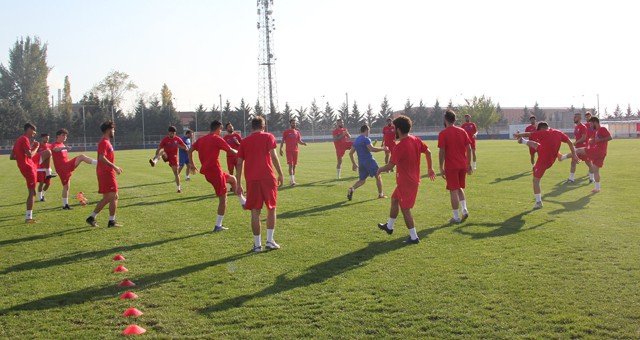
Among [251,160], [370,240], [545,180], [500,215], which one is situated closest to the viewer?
[251,160]

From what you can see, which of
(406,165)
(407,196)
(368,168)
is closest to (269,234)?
(407,196)

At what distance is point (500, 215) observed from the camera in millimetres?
11406

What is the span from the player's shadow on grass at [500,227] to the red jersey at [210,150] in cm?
448

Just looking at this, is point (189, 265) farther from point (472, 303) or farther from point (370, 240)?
point (472, 303)

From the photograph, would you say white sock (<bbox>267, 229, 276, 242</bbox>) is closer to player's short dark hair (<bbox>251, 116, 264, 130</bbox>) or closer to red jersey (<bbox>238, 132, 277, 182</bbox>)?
red jersey (<bbox>238, 132, 277, 182</bbox>)

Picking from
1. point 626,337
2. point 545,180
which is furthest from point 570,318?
point 545,180

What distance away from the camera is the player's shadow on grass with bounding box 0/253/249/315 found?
6246 millimetres

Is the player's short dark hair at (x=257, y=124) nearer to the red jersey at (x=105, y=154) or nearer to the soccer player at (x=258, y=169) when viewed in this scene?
the soccer player at (x=258, y=169)

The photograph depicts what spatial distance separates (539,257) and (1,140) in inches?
3298

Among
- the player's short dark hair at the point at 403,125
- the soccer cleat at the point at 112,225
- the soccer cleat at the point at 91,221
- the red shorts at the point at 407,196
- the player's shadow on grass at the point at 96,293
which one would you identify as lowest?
the player's shadow on grass at the point at 96,293

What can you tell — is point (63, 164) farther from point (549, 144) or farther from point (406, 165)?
point (549, 144)

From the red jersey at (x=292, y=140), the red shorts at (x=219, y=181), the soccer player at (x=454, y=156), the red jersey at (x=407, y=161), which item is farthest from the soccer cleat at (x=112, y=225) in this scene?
the red jersey at (x=292, y=140)

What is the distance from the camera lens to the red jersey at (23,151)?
12.4 m

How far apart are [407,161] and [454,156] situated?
7.24 ft
